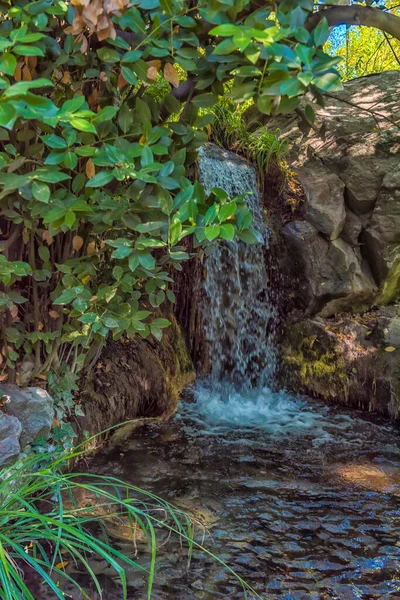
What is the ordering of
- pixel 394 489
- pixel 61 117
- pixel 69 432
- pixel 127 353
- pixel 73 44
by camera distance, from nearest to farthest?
pixel 61 117 → pixel 73 44 → pixel 69 432 → pixel 394 489 → pixel 127 353

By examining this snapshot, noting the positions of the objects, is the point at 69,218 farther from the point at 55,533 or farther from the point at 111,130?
the point at 55,533

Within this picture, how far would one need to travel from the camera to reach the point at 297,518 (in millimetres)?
2656

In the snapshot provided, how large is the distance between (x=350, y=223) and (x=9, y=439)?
4254 millimetres

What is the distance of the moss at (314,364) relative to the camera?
4797 millimetres

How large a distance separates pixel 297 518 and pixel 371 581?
547 millimetres

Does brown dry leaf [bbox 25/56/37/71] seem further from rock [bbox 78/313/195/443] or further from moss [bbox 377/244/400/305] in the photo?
moss [bbox 377/244/400/305]

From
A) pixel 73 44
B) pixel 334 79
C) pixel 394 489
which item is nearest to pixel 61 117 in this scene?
pixel 73 44

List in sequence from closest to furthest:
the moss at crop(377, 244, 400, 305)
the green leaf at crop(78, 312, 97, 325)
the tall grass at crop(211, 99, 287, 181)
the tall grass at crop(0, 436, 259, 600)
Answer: the tall grass at crop(0, 436, 259, 600), the green leaf at crop(78, 312, 97, 325), the moss at crop(377, 244, 400, 305), the tall grass at crop(211, 99, 287, 181)

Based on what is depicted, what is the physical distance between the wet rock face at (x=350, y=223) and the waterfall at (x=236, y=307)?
41cm

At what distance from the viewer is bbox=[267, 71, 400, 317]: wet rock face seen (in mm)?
5223

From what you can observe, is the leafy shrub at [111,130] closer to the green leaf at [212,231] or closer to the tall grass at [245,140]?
the green leaf at [212,231]

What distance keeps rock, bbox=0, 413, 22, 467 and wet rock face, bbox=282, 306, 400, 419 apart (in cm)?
321

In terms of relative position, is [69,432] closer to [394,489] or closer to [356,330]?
[394,489]

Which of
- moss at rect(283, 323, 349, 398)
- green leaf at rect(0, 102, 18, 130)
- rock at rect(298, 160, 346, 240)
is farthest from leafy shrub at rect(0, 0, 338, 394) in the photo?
rock at rect(298, 160, 346, 240)
